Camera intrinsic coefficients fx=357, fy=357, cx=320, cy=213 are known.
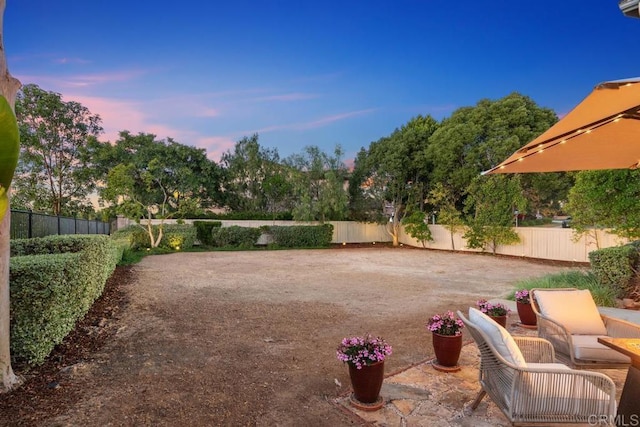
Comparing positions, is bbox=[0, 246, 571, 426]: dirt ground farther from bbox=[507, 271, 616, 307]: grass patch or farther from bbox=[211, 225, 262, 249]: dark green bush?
bbox=[211, 225, 262, 249]: dark green bush

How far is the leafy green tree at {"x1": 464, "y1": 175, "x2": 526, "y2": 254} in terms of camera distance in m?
14.2

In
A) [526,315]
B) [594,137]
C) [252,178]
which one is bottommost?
[526,315]

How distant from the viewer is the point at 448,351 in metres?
3.34

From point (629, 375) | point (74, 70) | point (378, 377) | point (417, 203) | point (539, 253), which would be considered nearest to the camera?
point (629, 375)

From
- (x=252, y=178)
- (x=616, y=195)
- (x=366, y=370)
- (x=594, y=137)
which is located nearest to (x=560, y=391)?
(x=366, y=370)

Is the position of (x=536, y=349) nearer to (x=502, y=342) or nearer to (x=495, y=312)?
(x=502, y=342)

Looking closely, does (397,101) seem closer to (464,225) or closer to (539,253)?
(464,225)

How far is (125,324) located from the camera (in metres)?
4.91

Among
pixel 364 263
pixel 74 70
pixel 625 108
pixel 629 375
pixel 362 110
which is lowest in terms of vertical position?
pixel 364 263

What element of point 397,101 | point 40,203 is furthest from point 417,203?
point 40,203

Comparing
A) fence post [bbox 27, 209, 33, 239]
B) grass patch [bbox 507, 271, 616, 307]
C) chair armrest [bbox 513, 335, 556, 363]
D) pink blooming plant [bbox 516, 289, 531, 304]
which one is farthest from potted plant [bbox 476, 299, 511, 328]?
fence post [bbox 27, 209, 33, 239]

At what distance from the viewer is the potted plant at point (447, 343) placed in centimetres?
333

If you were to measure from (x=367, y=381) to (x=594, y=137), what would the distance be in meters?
3.06

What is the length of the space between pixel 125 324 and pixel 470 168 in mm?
14873
